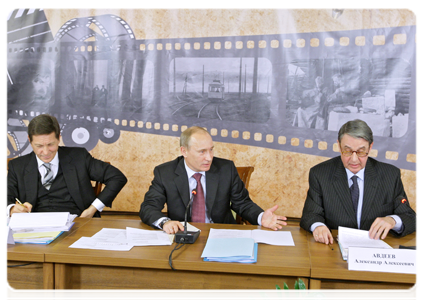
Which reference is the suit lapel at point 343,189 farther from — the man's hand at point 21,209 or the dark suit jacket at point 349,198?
the man's hand at point 21,209

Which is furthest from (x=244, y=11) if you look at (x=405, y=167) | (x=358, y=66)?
(x=405, y=167)

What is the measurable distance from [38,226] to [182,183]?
0.86 m

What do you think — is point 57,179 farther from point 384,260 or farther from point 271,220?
point 384,260

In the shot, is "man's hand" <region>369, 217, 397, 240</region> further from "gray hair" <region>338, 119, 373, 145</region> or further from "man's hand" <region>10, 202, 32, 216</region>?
"man's hand" <region>10, 202, 32, 216</region>

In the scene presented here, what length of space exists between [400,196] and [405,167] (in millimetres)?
1792

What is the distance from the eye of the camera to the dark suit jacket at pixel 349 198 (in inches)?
87.6

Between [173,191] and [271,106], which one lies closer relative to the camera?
[173,191]

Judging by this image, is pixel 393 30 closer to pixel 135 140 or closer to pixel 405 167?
pixel 405 167

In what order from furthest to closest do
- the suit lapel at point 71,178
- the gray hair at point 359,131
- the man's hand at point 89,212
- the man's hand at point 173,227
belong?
the suit lapel at point 71,178 < the man's hand at point 89,212 < the gray hair at point 359,131 < the man's hand at point 173,227

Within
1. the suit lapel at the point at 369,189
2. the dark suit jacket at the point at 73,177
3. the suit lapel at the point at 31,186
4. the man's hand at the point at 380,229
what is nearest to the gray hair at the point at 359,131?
the suit lapel at the point at 369,189

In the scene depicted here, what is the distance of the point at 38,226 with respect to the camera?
2033mm

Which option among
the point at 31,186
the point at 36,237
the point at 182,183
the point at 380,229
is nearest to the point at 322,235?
the point at 380,229

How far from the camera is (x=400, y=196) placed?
2221 millimetres

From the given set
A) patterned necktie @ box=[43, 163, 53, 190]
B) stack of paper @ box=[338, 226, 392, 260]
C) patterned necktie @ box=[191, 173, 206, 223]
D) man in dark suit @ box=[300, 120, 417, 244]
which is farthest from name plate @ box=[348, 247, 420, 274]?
patterned necktie @ box=[43, 163, 53, 190]
